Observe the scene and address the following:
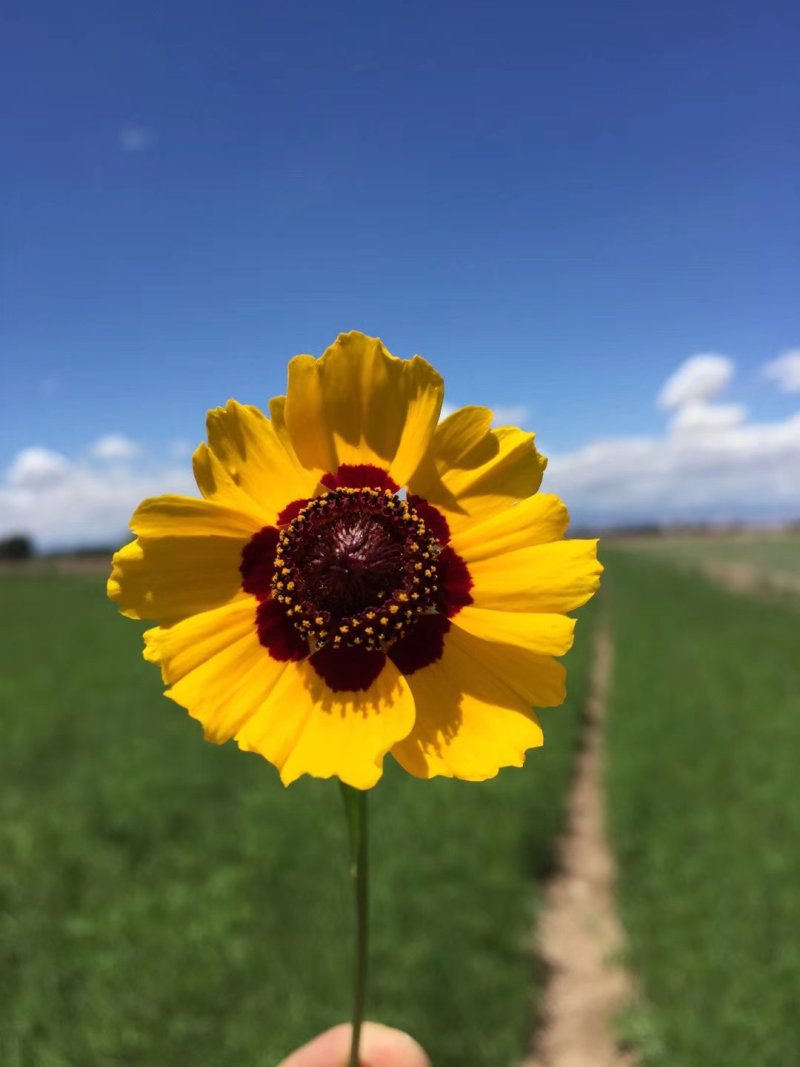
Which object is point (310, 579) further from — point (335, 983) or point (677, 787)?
point (677, 787)

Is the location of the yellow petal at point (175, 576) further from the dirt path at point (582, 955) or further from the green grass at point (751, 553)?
the green grass at point (751, 553)

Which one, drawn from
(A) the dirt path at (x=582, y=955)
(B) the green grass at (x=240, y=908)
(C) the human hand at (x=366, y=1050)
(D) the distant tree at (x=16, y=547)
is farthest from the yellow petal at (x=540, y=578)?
(D) the distant tree at (x=16, y=547)

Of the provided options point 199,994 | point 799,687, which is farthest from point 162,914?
point 799,687

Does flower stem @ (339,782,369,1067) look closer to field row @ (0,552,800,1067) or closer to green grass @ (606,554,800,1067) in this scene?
field row @ (0,552,800,1067)

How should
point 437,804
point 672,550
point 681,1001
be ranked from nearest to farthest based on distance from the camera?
1. point 681,1001
2. point 437,804
3. point 672,550

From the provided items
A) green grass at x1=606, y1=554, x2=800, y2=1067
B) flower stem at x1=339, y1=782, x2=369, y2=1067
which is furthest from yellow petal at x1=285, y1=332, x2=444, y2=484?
green grass at x1=606, y1=554, x2=800, y2=1067
